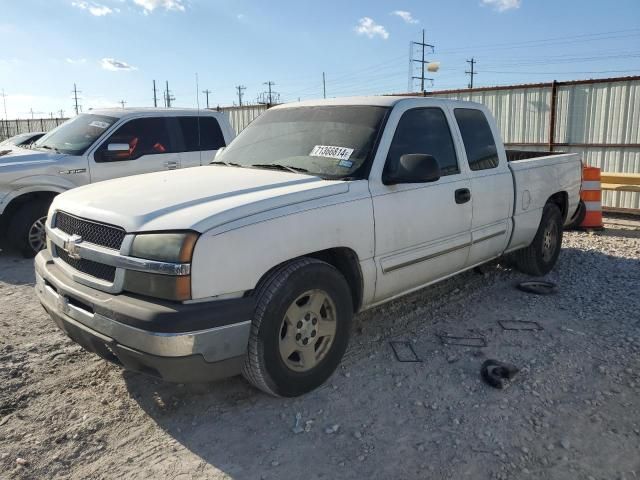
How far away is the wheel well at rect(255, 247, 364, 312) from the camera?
366cm

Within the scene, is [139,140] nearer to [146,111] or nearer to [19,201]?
[146,111]

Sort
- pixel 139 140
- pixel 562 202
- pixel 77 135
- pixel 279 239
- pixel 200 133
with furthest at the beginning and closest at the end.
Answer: pixel 200 133 < pixel 139 140 < pixel 77 135 < pixel 562 202 < pixel 279 239

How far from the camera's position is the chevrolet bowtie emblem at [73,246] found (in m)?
3.26

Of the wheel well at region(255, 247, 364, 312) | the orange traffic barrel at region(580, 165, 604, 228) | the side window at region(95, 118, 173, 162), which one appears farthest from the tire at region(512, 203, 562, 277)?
the side window at region(95, 118, 173, 162)

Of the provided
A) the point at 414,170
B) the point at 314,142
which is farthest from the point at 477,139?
the point at 314,142

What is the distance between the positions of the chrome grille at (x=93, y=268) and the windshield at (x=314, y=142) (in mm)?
1487

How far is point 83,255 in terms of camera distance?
3.20 meters

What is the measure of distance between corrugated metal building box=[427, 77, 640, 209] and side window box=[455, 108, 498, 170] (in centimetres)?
676

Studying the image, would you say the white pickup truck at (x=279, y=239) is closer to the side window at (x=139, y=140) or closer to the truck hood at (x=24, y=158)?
the side window at (x=139, y=140)

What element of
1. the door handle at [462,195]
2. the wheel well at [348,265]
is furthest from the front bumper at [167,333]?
the door handle at [462,195]

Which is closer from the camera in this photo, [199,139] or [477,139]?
[477,139]

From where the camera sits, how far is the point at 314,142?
412 centimetres

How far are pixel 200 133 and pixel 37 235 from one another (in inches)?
106

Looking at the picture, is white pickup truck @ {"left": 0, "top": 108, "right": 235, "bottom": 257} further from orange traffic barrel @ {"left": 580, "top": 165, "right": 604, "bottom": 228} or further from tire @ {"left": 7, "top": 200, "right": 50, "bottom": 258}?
orange traffic barrel @ {"left": 580, "top": 165, "right": 604, "bottom": 228}
